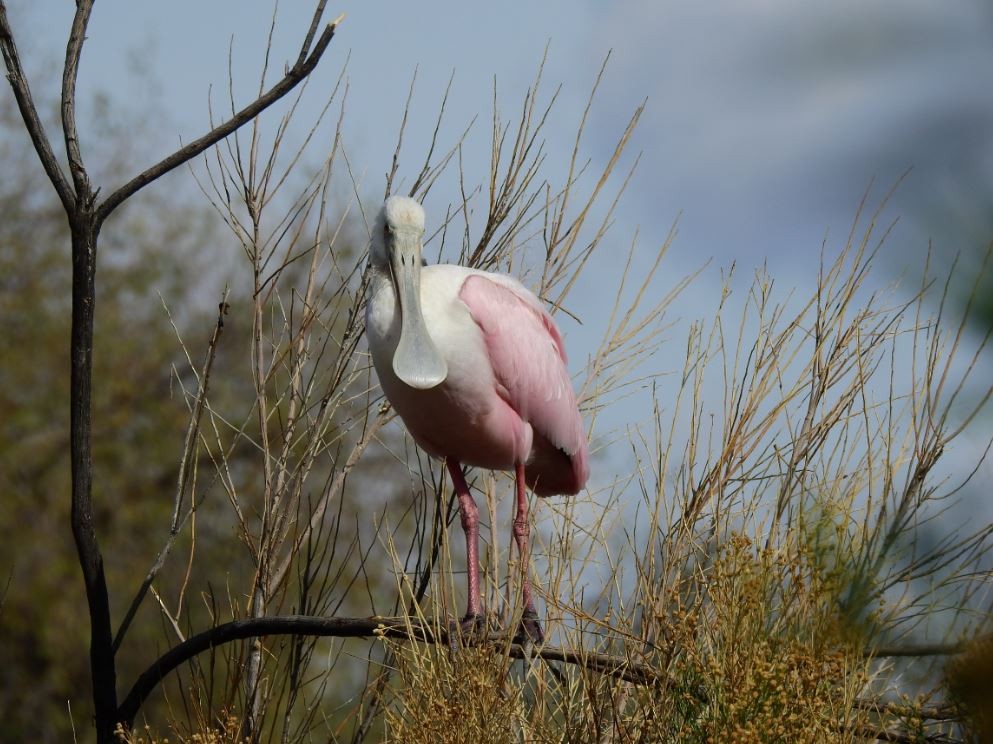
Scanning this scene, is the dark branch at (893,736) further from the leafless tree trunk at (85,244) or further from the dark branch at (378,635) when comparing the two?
the leafless tree trunk at (85,244)

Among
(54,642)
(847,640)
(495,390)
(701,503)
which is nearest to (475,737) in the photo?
(701,503)

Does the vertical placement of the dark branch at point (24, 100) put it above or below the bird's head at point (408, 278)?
above

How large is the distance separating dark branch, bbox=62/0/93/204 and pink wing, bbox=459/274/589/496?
3.04ft

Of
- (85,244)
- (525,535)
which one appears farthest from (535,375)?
(85,244)

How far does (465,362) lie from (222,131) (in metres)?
0.79

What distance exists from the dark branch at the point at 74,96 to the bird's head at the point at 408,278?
0.71 meters

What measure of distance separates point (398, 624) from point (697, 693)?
2.24 ft

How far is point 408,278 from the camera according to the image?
10.9 ft

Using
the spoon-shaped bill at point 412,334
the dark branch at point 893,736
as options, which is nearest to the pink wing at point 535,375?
the spoon-shaped bill at point 412,334

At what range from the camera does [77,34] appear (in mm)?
3361

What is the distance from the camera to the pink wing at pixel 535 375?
3.46m

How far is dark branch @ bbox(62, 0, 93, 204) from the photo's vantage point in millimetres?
3232

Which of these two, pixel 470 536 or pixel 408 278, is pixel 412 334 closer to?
pixel 408 278

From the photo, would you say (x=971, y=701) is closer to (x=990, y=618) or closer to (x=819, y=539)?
(x=990, y=618)
